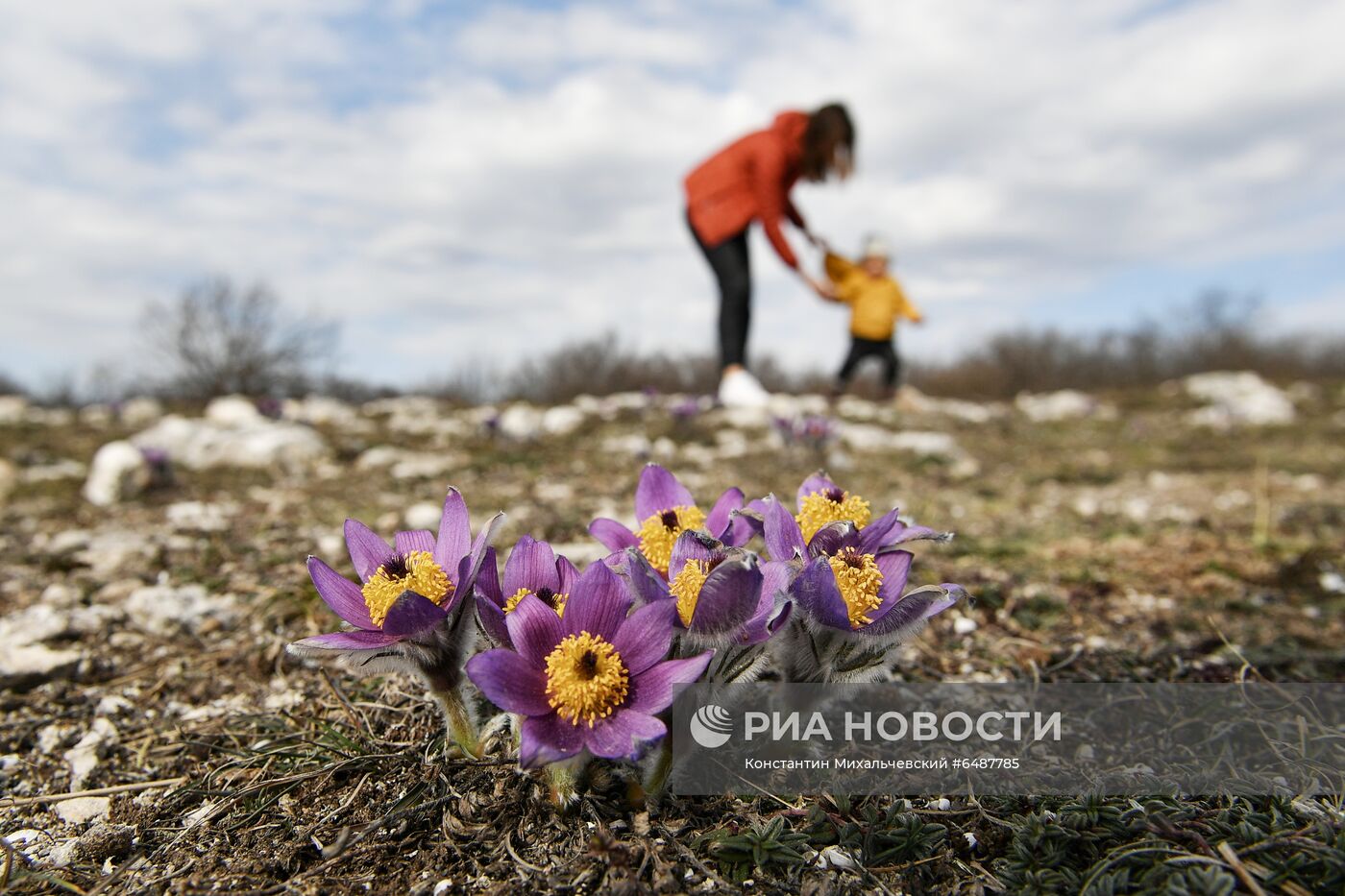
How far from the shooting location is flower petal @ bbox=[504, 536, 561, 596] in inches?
56.8

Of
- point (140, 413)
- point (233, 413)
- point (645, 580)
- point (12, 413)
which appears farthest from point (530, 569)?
point (12, 413)

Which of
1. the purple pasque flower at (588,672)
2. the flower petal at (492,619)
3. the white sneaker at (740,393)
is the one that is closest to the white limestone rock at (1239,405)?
the white sneaker at (740,393)

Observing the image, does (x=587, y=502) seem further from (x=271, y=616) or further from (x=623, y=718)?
(x=623, y=718)

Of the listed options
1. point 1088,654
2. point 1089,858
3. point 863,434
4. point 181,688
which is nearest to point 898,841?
point 1089,858

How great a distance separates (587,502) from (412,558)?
122 inches

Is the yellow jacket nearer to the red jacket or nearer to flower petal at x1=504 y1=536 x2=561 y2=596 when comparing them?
the red jacket

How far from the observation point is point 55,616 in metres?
2.71

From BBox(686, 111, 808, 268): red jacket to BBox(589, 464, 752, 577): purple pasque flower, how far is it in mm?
7526

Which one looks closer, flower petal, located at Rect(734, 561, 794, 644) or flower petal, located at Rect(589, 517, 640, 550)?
flower petal, located at Rect(734, 561, 794, 644)

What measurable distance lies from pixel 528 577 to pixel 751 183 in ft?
27.6

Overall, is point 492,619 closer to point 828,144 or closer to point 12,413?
point 828,144

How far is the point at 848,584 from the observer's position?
4.53 ft

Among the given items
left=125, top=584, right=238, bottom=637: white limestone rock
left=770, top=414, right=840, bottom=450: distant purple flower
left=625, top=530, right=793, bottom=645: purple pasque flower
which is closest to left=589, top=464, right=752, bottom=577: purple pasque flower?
left=625, top=530, right=793, bottom=645: purple pasque flower

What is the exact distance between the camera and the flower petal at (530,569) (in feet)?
4.73
